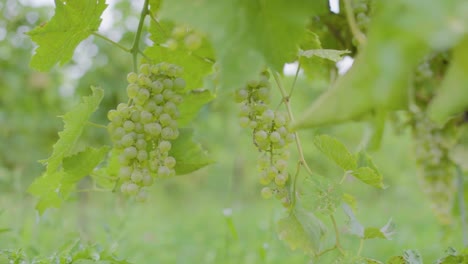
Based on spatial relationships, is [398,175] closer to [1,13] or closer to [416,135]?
[1,13]

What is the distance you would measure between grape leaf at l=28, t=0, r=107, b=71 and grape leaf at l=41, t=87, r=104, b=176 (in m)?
0.08

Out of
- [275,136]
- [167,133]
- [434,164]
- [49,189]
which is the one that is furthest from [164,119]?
[434,164]

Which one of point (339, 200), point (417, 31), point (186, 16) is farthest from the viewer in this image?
point (339, 200)

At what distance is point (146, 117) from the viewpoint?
583 mm

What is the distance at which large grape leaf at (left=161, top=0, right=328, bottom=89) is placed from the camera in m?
0.40

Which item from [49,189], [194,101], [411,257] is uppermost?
[194,101]

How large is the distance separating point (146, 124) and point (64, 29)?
0.16 m

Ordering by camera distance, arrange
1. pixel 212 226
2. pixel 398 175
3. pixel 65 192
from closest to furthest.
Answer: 1. pixel 65 192
2. pixel 212 226
3. pixel 398 175

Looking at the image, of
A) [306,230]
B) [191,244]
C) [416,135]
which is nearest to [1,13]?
[191,244]

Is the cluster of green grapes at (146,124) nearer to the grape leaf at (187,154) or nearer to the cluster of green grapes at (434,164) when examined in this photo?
the grape leaf at (187,154)

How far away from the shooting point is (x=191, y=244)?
2.80 metres

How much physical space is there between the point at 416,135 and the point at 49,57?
878 mm

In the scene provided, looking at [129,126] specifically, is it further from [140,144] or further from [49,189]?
[49,189]

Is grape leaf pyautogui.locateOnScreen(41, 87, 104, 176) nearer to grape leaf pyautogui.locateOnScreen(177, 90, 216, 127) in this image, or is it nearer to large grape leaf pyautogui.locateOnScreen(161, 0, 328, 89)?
grape leaf pyautogui.locateOnScreen(177, 90, 216, 127)
